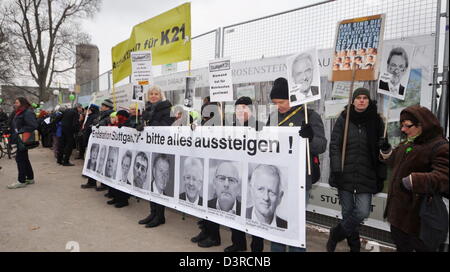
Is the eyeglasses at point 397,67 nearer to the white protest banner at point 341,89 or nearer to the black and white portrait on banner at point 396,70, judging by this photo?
the black and white portrait on banner at point 396,70

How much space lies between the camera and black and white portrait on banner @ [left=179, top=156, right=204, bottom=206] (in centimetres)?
390


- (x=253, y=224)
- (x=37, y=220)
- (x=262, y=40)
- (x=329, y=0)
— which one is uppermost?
(x=329, y=0)

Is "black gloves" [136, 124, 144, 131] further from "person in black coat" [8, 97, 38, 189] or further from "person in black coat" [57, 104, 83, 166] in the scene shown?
"person in black coat" [57, 104, 83, 166]

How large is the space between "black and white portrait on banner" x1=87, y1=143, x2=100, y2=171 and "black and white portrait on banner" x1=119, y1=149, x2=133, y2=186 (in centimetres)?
128

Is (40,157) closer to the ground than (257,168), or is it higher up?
closer to the ground

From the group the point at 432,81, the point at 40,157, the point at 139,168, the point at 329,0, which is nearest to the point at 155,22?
the point at 139,168

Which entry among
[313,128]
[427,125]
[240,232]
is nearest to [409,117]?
[427,125]

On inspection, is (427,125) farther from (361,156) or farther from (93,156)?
(93,156)

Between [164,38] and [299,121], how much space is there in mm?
3079

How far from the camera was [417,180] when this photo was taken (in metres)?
2.42

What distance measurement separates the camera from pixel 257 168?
3.22 metres

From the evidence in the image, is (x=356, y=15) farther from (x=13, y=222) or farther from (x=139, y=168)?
(x=13, y=222)

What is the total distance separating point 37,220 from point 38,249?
128cm

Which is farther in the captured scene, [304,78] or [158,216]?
[158,216]
